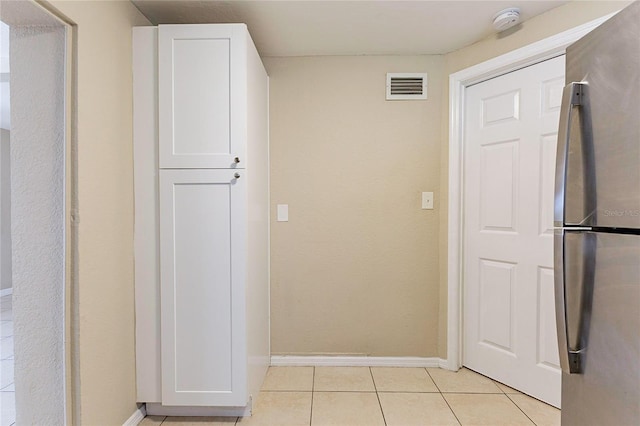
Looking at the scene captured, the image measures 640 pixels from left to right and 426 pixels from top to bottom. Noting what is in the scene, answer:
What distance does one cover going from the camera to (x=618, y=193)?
79cm

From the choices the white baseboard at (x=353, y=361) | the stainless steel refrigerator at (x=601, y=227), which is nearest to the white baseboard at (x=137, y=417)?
the white baseboard at (x=353, y=361)

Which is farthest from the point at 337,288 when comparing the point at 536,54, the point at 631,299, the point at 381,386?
the point at 536,54

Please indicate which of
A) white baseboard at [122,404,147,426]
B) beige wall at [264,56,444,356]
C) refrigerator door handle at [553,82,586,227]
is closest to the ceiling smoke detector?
beige wall at [264,56,444,356]

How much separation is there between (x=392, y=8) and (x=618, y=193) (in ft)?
4.99

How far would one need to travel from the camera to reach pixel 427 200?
7.73ft

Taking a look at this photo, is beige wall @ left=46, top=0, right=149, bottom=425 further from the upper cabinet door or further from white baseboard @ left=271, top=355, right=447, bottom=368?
white baseboard @ left=271, top=355, right=447, bottom=368

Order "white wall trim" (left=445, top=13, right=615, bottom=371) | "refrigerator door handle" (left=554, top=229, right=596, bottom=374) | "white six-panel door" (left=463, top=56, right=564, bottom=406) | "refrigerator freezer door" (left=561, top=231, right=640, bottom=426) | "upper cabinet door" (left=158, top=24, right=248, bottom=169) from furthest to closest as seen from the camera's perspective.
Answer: "white wall trim" (left=445, top=13, right=615, bottom=371) < "white six-panel door" (left=463, top=56, right=564, bottom=406) < "upper cabinet door" (left=158, top=24, right=248, bottom=169) < "refrigerator door handle" (left=554, top=229, right=596, bottom=374) < "refrigerator freezer door" (left=561, top=231, right=640, bottom=426)

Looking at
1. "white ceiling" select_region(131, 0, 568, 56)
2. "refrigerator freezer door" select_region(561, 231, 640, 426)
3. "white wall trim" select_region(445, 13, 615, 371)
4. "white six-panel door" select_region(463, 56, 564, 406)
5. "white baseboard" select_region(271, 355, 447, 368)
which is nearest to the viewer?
"refrigerator freezer door" select_region(561, 231, 640, 426)

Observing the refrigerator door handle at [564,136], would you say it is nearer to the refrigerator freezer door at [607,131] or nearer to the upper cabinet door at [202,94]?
the refrigerator freezer door at [607,131]

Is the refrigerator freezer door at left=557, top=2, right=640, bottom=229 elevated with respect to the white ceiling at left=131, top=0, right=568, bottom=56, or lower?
lower

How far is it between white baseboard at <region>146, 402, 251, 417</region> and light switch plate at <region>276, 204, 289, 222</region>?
1.19 metres

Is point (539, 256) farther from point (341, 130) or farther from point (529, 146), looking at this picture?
point (341, 130)

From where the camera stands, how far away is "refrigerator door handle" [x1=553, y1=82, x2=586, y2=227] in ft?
3.00

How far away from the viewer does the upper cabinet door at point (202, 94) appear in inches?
65.6
